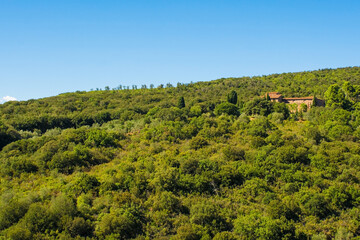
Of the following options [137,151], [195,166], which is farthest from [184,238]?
[137,151]

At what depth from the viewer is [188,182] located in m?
26.8

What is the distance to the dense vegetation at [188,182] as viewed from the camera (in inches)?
831

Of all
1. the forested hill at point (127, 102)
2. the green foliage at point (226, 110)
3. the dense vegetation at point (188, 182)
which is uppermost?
the forested hill at point (127, 102)

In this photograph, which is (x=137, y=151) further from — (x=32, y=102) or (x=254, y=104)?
(x=32, y=102)

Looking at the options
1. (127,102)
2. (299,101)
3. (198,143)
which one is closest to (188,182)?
(198,143)

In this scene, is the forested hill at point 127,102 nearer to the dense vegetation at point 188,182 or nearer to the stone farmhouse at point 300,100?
the stone farmhouse at point 300,100

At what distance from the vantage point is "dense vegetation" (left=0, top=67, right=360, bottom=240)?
2111 centimetres

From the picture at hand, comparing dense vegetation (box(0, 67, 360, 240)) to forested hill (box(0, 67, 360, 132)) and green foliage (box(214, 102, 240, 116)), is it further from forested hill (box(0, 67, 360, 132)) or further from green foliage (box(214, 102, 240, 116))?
forested hill (box(0, 67, 360, 132))

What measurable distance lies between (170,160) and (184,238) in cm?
1262

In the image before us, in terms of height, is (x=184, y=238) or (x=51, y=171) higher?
(x=51, y=171)

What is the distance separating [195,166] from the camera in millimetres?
29453

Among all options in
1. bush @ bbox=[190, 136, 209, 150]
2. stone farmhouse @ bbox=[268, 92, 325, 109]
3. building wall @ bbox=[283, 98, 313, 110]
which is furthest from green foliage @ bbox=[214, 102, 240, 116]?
building wall @ bbox=[283, 98, 313, 110]

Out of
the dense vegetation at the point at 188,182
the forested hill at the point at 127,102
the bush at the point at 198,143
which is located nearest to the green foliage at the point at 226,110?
the dense vegetation at the point at 188,182

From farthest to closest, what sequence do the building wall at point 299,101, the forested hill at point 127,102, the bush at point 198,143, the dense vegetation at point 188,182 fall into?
the building wall at point 299,101, the forested hill at point 127,102, the bush at point 198,143, the dense vegetation at point 188,182
